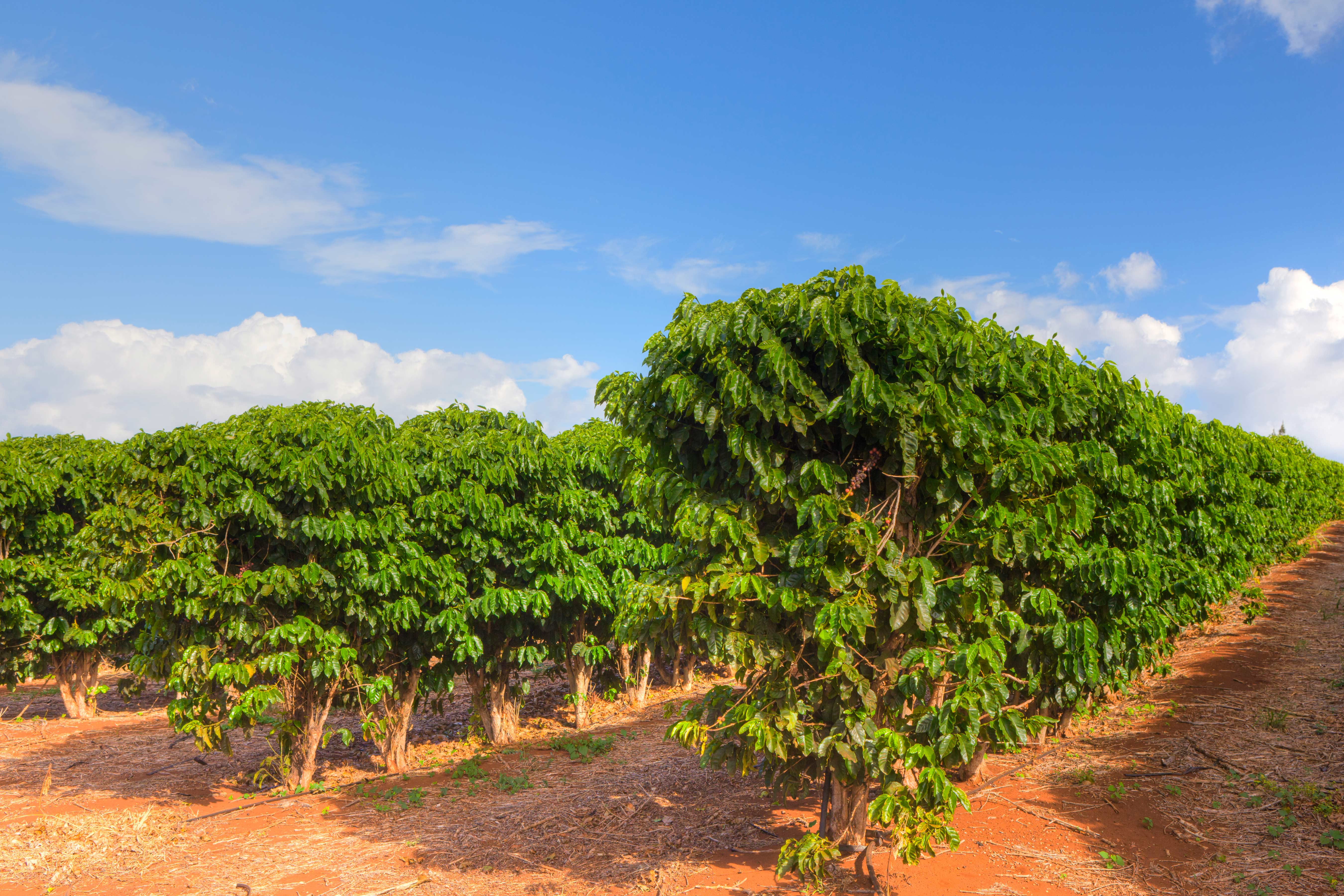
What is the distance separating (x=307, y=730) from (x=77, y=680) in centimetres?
780

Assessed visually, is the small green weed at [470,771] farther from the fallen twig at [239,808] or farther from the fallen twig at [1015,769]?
the fallen twig at [1015,769]

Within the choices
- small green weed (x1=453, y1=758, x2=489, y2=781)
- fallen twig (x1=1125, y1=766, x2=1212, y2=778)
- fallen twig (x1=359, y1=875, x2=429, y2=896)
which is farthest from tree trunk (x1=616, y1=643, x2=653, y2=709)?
fallen twig (x1=1125, y1=766, x2=1212, y2=778)

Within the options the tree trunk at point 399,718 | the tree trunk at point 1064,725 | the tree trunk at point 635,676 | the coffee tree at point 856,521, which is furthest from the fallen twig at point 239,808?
the tree trunk at point 1064,725

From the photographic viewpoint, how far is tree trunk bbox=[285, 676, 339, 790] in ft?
29.1

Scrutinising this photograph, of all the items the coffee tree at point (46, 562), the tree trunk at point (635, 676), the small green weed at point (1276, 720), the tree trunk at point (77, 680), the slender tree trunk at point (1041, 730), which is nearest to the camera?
the slender tree trunk at point (1041, 730)

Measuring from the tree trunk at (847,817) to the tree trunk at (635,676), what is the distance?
732 centimetres

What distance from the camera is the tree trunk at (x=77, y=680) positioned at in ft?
43.8

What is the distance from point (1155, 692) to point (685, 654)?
7421 mm

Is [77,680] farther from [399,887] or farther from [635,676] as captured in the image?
[399,887]

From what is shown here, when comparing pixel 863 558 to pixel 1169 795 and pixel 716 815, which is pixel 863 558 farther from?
pixel 1169 795

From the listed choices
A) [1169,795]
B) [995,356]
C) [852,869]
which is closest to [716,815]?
[852,869]

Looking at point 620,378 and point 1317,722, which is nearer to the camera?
point 620,378

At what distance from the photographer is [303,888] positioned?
6285 millimetres

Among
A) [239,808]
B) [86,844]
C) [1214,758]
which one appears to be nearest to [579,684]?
[239,808]
